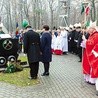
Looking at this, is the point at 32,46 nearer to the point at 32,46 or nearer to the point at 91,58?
the point at 32,46

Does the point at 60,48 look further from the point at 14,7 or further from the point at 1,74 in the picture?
the point at 14,7

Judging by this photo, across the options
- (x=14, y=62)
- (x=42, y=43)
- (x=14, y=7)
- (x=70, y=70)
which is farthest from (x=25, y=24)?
(x=14, y=7)

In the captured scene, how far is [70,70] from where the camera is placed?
1262 cm

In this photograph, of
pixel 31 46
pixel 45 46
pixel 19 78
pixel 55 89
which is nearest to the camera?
pixel 55 89

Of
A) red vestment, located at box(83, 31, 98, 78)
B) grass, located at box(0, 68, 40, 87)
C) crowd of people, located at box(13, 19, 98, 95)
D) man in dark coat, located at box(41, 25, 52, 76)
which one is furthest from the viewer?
man in dark coat, located at box(41, 25, 52, 76)

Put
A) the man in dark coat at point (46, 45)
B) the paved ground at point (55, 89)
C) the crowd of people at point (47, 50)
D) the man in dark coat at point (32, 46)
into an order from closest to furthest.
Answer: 1. the paved ground at point (55, 89)
2. the crowd of people at point (47, 50)
3. the man in dark coat at point (32, 46)
4. the man in dark coat at point (46, 45)

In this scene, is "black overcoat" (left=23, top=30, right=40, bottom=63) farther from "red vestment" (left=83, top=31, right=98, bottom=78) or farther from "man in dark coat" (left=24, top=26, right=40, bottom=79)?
"red vestment" (left=83, top=31, right=98, bottom=78)

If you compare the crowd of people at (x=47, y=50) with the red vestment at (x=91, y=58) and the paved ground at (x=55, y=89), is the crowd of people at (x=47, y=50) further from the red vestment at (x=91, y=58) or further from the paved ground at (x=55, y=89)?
the paved ground at (x=55, y=89)

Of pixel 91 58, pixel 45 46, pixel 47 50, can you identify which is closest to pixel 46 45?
pixel 45 46

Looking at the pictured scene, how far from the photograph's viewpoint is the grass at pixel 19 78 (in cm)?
1002

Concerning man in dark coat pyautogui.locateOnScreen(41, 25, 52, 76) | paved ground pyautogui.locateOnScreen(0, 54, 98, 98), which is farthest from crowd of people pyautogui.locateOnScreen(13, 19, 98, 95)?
paved ground pyautogui.locateOnScreen(0, 54, 98, 98)

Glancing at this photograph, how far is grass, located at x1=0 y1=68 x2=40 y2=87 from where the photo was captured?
1002 cm

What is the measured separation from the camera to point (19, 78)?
10.8 metres

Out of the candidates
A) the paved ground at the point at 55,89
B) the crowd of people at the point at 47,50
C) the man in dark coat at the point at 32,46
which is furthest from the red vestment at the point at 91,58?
the man in dark coat at the point at 32,46
